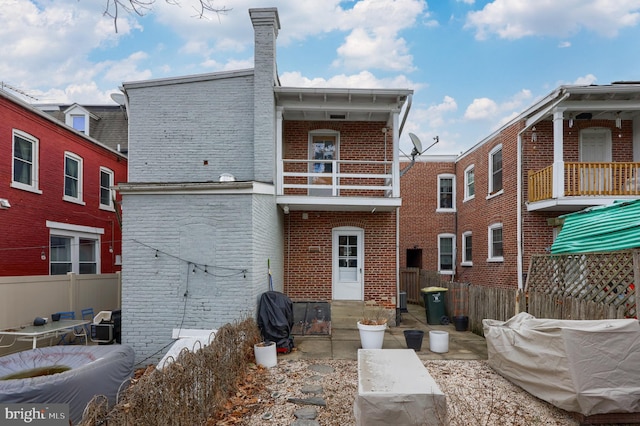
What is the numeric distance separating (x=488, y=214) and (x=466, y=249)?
9.87 feet

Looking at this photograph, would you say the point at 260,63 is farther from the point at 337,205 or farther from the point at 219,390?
the point at 219,390

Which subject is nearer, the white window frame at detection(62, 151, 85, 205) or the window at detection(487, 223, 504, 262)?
the white window frame at detection(62, 151, 85, 205)

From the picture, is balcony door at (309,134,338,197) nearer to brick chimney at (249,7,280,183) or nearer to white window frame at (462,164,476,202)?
brick chimney at (249,7,280,183)

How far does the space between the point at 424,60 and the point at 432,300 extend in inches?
288

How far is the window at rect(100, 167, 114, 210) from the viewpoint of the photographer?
15.3m

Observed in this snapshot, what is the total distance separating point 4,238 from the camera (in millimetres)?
10555

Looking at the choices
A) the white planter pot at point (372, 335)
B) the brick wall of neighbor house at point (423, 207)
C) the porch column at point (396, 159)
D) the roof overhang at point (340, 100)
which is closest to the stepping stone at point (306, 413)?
the white planter pot at point (372, 335)

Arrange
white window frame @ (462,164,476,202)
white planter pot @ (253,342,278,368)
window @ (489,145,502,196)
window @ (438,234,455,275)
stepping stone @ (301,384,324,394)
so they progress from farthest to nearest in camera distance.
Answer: window @ (438,234,455,275) < white window frame @ (462,164,476,202) < window @ (489,145,502,196) < white planter pot @ (253,342,278,368) < stepping stone @ (301,384,324,394)

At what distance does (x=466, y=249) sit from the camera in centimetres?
1691

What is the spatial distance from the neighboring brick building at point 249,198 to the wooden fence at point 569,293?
2.60 metres

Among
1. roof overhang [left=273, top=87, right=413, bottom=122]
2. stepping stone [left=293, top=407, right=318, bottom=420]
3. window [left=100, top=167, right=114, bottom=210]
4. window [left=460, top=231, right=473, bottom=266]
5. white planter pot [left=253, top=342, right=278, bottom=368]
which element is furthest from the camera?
window [left=460, top=231, right=473, bottom=266]

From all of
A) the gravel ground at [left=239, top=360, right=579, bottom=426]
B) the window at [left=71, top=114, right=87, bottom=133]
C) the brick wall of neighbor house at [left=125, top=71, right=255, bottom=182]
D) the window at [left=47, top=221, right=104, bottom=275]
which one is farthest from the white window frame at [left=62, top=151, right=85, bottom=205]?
the gravel ground at [left=239, top=360, right=579, bottom=426]

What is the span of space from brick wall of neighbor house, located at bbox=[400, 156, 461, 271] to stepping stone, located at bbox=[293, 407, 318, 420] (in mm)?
13834

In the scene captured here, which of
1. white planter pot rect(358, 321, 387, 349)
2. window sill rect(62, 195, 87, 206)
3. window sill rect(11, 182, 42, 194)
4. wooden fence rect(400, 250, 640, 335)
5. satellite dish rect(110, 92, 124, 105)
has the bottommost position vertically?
white planter pot rect(358, 321, 387, 349)
